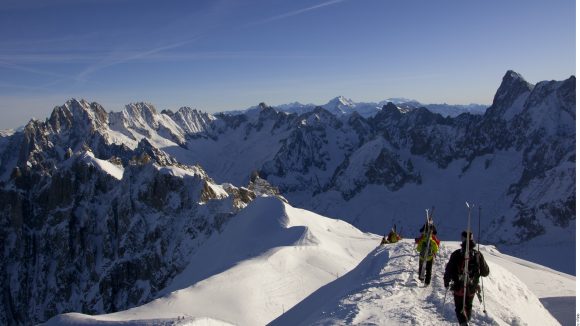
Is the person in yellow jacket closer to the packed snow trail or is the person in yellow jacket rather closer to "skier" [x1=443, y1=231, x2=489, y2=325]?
the packed snow trail

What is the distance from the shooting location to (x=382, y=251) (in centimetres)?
2219

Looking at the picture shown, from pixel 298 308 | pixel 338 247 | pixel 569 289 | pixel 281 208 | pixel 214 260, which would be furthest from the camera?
pixel 281 208

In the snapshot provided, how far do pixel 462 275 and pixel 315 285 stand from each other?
98.7 feet

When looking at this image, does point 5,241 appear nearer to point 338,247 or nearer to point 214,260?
point 214,260

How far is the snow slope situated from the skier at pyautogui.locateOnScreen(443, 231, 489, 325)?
2.67 ft

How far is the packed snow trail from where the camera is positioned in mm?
14664

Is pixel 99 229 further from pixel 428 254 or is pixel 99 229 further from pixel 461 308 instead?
pixel 461 308

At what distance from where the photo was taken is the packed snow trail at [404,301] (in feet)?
48.1

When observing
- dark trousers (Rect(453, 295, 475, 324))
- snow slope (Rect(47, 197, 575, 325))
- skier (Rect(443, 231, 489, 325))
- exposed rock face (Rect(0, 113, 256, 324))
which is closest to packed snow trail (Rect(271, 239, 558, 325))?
snow slope (Rect(47, 197, 575, 325))

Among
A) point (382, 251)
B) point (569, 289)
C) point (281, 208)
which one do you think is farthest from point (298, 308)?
point (281, 208)

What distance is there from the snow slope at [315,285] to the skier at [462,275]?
2.67 feet

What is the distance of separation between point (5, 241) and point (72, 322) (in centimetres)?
14696

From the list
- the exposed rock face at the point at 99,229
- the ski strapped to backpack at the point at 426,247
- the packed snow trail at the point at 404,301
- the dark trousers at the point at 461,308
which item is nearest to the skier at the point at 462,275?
the dark trousers at the point at 461,308

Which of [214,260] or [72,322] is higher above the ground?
[72,322]
